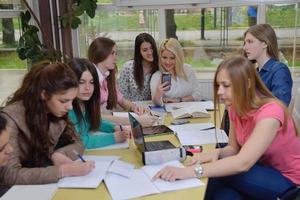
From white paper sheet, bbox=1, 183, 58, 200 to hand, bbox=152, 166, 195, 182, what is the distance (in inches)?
15.6

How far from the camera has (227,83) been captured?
156 cm

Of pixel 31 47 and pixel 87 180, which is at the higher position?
pixel 31 47

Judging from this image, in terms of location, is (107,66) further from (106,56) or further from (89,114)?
(89,114)

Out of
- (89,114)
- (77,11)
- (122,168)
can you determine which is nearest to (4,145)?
(122,168)

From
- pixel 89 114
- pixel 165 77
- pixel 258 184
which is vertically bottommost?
pixel 258 184

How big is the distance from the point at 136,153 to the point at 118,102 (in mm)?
1019

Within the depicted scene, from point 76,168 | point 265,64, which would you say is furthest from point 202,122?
point 76,168

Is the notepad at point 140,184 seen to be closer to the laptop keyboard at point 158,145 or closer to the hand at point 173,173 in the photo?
the hand at point 173,173

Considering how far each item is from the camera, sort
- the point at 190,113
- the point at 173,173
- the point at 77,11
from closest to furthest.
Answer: the point at 173,173
the point at 190,113
the point at 77,11

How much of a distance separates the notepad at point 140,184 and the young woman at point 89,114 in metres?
0.40

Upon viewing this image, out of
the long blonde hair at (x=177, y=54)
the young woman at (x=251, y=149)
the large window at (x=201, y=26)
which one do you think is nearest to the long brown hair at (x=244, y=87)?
the young woman at (x=251, y=149)

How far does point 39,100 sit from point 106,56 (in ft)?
3.51

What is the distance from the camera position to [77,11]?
11.3 ft

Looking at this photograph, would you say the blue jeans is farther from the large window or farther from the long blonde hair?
the large window
